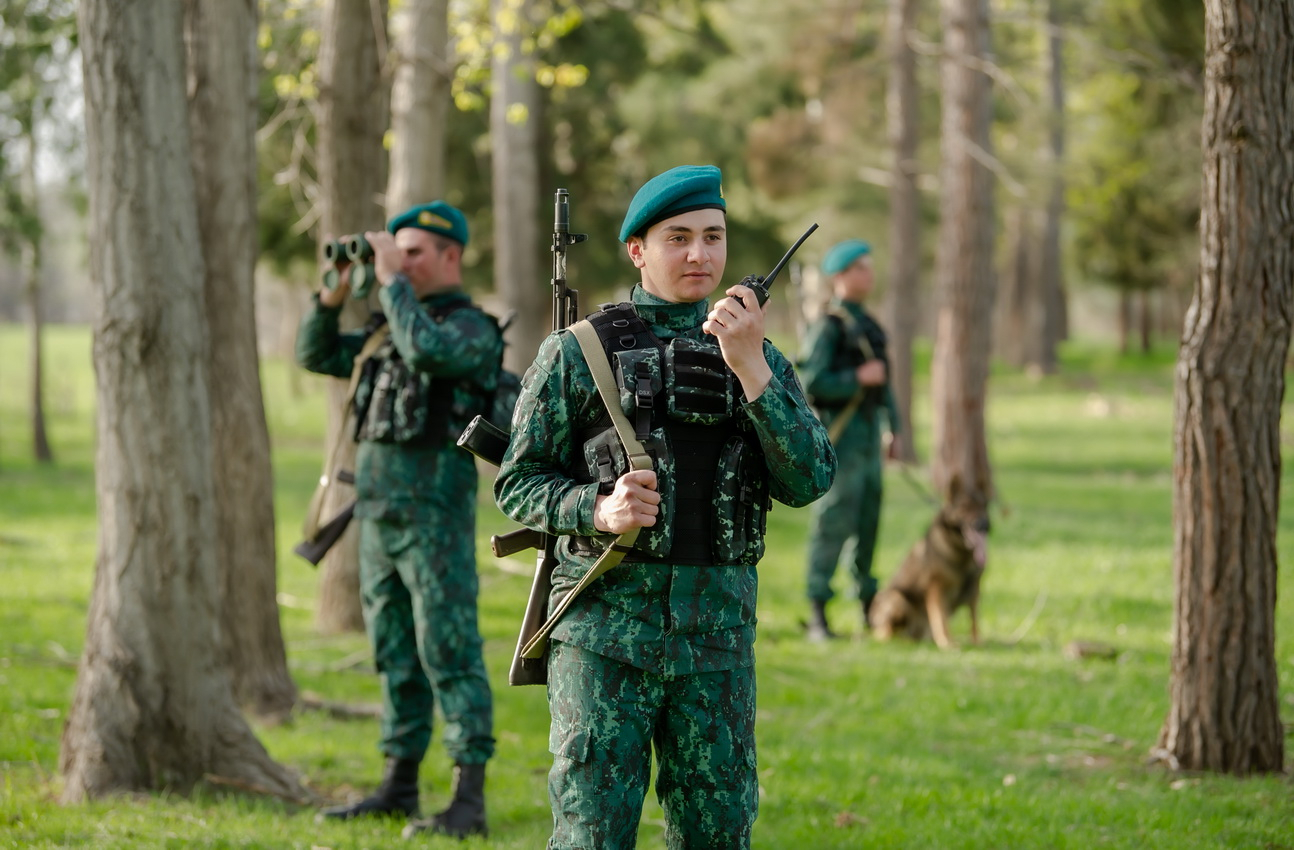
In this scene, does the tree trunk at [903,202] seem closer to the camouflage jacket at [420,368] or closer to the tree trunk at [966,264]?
the tree trunk at [966,264]

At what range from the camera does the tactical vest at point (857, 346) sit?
8.52m

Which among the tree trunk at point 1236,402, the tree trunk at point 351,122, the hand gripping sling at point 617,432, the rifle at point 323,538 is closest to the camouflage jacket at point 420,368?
the rifle at point 323,538

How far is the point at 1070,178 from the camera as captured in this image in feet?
89.0

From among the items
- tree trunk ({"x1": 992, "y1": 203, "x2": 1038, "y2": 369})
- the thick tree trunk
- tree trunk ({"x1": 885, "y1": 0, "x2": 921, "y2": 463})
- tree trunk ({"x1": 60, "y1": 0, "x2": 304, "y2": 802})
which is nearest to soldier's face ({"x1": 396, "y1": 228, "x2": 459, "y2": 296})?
tree trunk ({"x1": 60, "y1": 0, "x2": 304, "y2": 802})

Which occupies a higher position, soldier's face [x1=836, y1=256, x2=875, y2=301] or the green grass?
soldier's face [x1=836, y1=256, x2=875, y2=301]

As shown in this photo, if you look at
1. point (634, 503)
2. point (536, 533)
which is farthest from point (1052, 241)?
point (634, 503)

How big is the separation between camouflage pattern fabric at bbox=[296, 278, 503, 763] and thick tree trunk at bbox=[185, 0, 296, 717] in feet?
4.24

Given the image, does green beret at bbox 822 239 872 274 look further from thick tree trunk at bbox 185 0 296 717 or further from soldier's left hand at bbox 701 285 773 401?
soldier's left hand at bbox 701 285 773 401

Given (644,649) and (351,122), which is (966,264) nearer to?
(351,122)

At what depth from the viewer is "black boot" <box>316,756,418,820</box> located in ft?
16.8

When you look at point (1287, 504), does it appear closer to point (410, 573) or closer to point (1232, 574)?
point (1232, 574)

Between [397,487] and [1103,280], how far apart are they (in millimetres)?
33192

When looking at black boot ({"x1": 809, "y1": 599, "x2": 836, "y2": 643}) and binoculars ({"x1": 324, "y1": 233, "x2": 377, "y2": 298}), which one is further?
black boot ({"x1": 809, "y1": 599, "x2": 836, "y2": 643})

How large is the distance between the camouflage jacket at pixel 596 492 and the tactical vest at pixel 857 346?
5176mm
